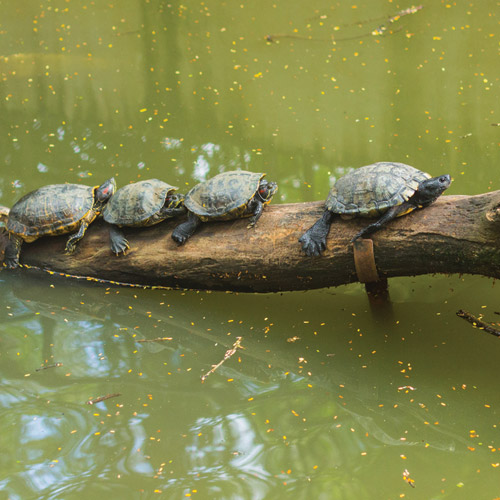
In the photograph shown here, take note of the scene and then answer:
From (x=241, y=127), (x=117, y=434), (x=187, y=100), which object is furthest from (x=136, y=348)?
(x=187, y=100)

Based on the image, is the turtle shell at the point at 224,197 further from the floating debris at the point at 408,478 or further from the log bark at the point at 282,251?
the floating debris at the point at 408,478

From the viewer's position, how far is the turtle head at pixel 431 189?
12.5 feet

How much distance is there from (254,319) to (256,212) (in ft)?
2.61

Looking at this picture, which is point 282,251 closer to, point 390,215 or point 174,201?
point 390,215

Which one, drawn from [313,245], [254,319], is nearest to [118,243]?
[254,319]

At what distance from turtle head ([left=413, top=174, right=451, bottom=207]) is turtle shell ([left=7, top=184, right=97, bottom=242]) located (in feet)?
8.61

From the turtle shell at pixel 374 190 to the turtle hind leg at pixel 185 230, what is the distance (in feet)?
3.45

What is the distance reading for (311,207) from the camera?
4289mm

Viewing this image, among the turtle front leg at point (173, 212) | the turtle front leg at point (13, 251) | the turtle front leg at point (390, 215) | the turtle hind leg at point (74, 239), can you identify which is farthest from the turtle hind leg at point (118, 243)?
the turtle front leg at point (390, 215)

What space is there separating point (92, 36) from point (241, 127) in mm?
4001

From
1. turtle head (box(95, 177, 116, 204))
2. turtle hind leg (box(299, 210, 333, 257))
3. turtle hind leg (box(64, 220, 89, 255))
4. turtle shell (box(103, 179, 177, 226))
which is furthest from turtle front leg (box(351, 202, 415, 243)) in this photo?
turtle hind leg (box(64, 220, 89, 255))

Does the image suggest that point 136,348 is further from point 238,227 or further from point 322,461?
point 322,461

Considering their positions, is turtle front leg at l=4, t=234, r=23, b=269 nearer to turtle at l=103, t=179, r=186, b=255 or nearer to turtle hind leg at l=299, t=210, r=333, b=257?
turtle at l=103, t=179, r=186, b=255

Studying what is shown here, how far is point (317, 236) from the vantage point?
4059 millimetres
